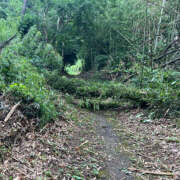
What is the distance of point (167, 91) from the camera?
5.49 metres

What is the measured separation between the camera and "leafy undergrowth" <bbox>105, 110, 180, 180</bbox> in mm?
2908

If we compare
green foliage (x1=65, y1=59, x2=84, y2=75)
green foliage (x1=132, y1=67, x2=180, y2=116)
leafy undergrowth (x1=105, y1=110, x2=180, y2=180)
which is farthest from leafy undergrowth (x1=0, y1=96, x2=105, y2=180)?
green foliage (x1=65, y1=59, x2=84, y2=75)

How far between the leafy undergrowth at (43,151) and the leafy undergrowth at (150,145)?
1.93 ft

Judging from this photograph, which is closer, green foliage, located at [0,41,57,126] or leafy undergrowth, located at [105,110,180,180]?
leafy undergrowth, located at [105,110,180,180]

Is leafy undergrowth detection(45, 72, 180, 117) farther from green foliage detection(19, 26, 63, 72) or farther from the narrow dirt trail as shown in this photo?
green foliage detection(19, 26, 63, 72)

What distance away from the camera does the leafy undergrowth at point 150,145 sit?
2908 mm

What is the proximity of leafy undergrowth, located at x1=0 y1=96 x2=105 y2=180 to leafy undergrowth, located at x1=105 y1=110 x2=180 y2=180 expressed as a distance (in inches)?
23.2

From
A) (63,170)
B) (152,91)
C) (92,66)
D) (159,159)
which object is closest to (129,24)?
(92,66)

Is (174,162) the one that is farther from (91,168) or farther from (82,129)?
(82,129)

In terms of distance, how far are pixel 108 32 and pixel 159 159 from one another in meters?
12.3

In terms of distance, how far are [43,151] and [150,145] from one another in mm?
2006

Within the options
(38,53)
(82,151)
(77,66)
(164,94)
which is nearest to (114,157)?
(82,151)

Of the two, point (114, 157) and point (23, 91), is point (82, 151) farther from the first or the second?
point (23, 91)

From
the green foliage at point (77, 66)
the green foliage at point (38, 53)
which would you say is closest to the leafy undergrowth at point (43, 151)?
the green foliage at point (38, 53)
